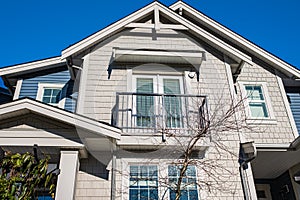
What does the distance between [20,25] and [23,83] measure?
10.6ft

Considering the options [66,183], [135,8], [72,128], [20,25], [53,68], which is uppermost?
[20,25]

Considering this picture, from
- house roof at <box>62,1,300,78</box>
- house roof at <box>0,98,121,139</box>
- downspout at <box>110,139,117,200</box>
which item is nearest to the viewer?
house roof at <box>0,98,121,139</box>

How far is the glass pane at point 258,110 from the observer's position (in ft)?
26.8

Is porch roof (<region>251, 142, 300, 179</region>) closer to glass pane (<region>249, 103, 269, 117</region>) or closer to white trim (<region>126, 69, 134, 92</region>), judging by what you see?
glass pane (<region>249, 103, 269, 117</region>)

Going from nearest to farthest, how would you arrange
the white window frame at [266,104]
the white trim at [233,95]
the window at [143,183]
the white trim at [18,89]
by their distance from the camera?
the window at [143,183], the white trim at [233,95], the white window frame at [266,104], the white trim at [18,89]

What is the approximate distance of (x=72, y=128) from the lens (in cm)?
568

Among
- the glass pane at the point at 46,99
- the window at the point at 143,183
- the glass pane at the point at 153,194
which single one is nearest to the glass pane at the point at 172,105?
the window at the point at 143,183

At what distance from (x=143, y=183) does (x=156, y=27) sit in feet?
15.5

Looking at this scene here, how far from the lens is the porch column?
17.0 ft

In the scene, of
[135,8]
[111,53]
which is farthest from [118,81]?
[135,8]

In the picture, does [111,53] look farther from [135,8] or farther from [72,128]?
[72,128]

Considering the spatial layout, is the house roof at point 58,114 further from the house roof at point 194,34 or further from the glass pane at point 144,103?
the house roof at point 194,34

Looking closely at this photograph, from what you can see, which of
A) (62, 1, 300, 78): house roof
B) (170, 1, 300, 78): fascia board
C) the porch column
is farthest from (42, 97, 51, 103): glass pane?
(170, 1, 300, 78): fascia board

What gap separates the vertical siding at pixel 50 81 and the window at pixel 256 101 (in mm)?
5457
